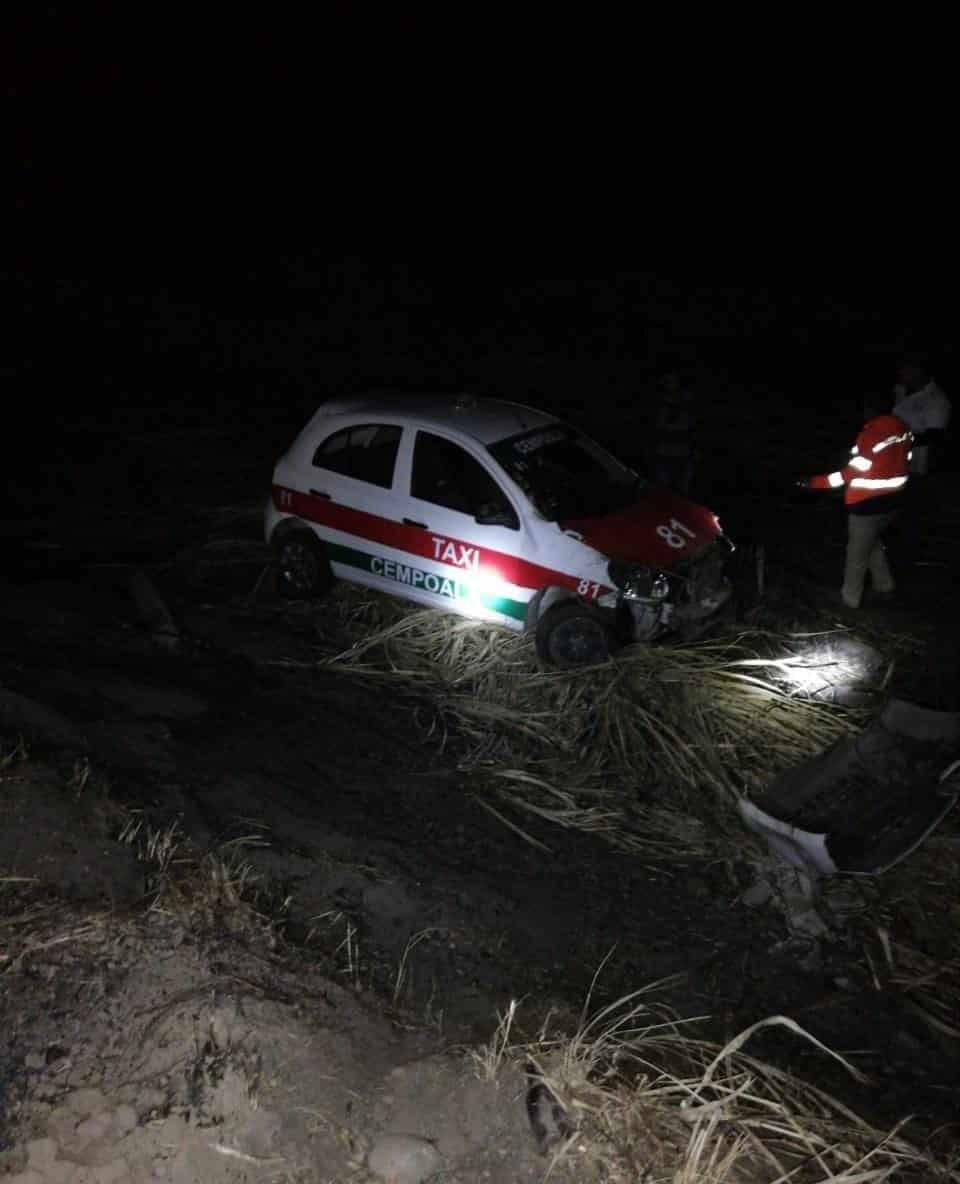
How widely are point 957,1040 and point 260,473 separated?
28.9 ft

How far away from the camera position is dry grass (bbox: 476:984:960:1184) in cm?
378

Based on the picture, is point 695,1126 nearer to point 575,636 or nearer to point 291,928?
point 291,928

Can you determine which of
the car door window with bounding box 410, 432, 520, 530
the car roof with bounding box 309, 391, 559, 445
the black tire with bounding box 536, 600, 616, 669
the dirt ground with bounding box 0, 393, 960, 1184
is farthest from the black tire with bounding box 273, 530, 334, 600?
the black tire with bounding box 536, 600, 616, 669

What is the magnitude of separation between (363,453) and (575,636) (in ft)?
7.02

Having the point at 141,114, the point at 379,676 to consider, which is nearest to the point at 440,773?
the point at 379,676

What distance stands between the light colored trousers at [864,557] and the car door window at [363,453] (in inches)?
131

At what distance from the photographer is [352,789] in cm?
659

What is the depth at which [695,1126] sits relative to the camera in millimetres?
3922

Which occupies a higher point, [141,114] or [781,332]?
[141,114]

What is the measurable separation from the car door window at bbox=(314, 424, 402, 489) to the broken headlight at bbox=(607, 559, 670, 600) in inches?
→ 69.6

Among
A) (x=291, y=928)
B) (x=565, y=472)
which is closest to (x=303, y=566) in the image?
(x=565, y=472)

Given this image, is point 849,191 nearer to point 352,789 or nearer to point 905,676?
point 905,676

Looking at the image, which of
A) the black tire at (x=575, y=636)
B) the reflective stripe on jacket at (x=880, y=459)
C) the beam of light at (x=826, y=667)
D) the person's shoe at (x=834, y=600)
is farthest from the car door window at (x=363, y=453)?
the person's shoe at (x=834, y=600)

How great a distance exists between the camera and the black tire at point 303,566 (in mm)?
8938
